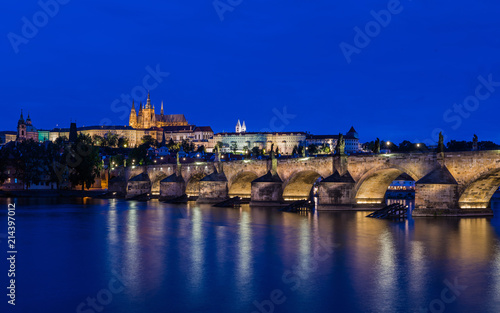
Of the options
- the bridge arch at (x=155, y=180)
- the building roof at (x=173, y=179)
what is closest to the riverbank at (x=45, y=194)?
the bridge arch at (x=155, y=180)

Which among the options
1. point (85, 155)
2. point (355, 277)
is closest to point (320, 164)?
point (355, 277)

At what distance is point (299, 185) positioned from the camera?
168 ft

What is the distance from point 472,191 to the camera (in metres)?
34.6

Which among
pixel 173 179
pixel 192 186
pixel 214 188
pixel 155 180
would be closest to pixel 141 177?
pixel 155 180

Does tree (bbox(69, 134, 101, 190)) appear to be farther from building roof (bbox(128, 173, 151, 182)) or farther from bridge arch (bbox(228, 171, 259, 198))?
bridge arch (bbox(228, 171, 259, 198))

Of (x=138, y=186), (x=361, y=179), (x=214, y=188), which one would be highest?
(x=361, y=179)

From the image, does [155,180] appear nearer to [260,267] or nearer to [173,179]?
[173,179]

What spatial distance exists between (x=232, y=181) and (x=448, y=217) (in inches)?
1099

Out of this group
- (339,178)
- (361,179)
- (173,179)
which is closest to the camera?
(361,179)

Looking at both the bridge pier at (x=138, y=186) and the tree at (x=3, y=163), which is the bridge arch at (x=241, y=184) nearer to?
the bridge pier at (x=138, y=186)

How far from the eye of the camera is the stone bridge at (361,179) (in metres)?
33.7

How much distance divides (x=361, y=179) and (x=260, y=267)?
23.1 metres

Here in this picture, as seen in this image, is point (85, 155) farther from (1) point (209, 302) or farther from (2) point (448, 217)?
(1) point (209, 302)

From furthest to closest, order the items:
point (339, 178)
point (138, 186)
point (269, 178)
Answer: point (138, 186), point (269, 178), point (339, 178)
